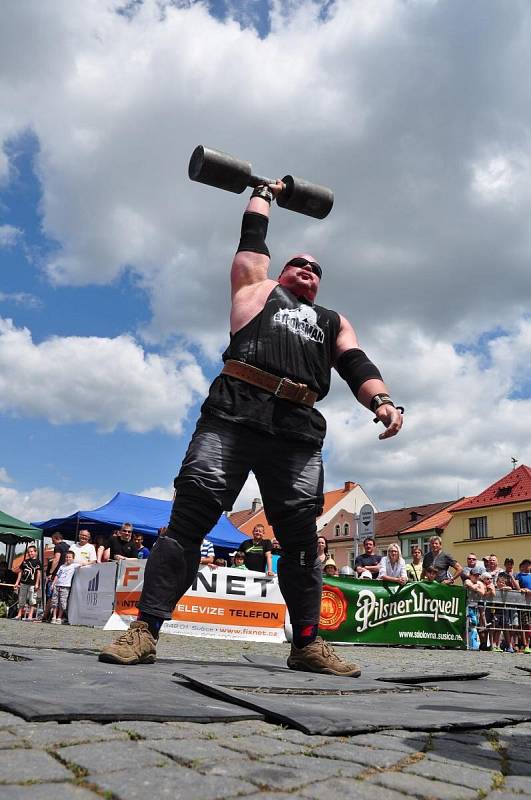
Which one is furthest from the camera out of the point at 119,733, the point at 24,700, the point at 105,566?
the point at 105,566

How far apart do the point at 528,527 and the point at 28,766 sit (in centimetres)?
5080

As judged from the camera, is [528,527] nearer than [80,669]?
No

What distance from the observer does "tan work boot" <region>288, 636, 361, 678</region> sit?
3.93 m

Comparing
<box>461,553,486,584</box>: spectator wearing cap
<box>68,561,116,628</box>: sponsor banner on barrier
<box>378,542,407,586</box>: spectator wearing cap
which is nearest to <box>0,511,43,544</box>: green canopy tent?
<box>68,561,116,628</box>: sponsor banner on barrier

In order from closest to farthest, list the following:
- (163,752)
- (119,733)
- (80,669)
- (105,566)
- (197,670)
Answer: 1. (163,752)
2. (119,733)
3. (80,669)
4. (197,670)
5. (105,566)

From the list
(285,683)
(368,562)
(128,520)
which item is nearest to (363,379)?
(285,683)

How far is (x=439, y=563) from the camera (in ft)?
42.4

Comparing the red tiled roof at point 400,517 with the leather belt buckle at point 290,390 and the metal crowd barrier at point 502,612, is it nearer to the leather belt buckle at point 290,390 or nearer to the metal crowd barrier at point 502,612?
the metal crowd barrier at point 502,612

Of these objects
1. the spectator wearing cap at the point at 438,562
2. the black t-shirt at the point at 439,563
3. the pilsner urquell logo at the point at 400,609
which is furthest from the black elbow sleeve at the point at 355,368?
the black t-shirt at the point at 439,563

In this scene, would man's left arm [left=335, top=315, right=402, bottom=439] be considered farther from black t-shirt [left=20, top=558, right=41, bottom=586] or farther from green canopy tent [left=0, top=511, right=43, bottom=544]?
green canopy tent [left=0, top=511, right=43, bottom=544]

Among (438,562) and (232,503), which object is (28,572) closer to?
(438,562)

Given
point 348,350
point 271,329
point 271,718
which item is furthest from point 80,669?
point 348,350

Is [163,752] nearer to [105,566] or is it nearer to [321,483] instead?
[321,483]

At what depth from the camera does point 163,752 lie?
5.29 feet
